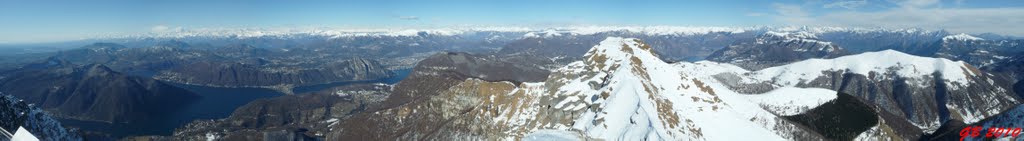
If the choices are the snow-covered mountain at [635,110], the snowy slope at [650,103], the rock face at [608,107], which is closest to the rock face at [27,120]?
the snow-covered mountain at [635,110]

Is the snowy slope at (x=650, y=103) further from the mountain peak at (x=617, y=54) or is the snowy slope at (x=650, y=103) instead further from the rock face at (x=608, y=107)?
the rock face at (x=608, y=107)

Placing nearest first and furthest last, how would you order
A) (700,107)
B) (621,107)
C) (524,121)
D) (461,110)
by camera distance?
(621,107)
(700,107)
(524,121)
(461,110)

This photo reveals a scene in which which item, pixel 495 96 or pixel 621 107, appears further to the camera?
pixel 495 96

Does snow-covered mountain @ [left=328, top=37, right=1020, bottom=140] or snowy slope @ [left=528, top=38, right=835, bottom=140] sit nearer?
snowy slope @ [left=528, top=38, right=835, bottom=140]

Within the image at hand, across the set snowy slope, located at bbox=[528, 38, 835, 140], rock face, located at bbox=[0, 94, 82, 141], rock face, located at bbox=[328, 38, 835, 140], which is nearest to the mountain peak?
snowy slope, located at bbox=[528, 38, 835, 140]

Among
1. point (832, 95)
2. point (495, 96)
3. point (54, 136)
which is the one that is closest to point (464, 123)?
point (495, 96)

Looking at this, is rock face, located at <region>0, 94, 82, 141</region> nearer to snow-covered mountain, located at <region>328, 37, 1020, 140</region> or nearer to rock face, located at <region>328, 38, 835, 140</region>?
snow-covered mountain, located at <region>328, 37, 1020, 140</region>

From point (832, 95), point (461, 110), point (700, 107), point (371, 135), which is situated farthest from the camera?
point (371, 135)

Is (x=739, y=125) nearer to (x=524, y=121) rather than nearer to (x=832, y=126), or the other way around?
(x=832, y=126)
